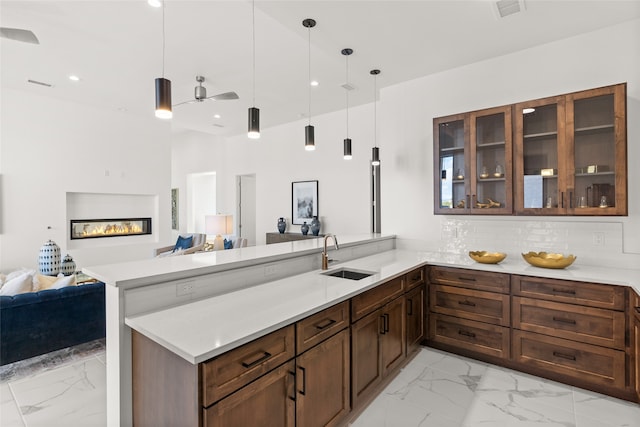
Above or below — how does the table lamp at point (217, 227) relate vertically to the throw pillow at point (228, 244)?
above

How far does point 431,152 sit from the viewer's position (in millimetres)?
3764

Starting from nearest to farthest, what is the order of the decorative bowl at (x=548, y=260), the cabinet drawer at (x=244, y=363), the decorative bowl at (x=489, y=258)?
the cabinet drawer at (x=244, y=363), the decorative bowl at (x=548, y=260), the decorative bowl at (x=489, y=258)

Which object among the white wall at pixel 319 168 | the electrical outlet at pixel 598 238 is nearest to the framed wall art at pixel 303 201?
the white wall at pixel 319 168

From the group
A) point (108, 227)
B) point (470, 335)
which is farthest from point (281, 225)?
point (470, 335)

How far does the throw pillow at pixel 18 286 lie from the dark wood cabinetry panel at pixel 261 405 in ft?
8.45

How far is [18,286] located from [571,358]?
15.4 ft

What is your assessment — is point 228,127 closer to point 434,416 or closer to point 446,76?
point 446,76

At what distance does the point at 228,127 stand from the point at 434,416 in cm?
662

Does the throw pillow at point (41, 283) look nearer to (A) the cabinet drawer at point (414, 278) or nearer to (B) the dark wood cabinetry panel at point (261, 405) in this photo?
(B) the dark wood cabinetry panel at point (261, 405)

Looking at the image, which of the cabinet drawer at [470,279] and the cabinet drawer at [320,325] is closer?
the cabinet drawer at [320,325]

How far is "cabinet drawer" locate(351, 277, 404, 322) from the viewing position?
207 centimetres

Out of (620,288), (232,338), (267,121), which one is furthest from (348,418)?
(267,121)

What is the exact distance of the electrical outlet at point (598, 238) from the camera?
9.28 feet

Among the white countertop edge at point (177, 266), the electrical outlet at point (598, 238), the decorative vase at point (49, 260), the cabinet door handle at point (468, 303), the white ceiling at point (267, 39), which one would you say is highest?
the white ceiling at point (267, 39)
